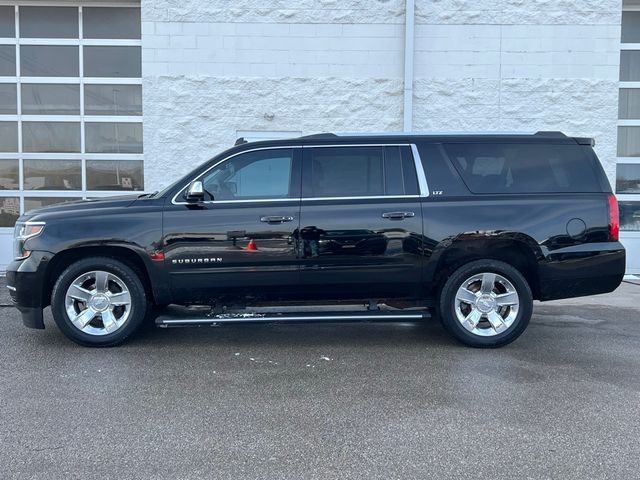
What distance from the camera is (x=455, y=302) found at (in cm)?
594

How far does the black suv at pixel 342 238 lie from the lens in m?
5.77

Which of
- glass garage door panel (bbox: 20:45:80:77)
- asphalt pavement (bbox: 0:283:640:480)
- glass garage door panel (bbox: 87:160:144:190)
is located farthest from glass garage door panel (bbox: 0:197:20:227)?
asphalt pavement (bbox: 0:283:640:480)

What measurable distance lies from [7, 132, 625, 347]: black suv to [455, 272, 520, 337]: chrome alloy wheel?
14 millimetres

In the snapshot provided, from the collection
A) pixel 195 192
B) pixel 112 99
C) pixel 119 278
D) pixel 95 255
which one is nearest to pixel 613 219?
pixel 195 192

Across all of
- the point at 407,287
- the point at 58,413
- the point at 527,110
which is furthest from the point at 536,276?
the point at 527,110

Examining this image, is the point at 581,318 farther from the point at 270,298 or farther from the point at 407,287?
the point at 270,298

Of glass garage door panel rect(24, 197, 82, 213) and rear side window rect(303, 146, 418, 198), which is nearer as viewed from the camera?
rear side window rect(303, 146, 418, 198)

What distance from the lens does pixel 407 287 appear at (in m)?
5.98

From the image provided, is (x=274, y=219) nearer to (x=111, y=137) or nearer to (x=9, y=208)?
(x=111, y=137)

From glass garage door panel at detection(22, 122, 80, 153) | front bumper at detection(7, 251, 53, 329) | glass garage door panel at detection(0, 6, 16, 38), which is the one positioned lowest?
front bumper at detection(7, 251, 53, 329)

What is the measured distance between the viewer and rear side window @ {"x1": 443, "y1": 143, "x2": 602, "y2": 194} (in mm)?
5996

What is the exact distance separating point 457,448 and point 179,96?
321 inches

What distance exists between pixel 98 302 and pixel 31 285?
0.62 meters

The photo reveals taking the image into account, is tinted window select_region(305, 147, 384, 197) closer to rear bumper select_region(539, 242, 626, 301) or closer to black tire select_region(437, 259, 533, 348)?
black tire select_region(437, 259, 533, 348)
